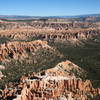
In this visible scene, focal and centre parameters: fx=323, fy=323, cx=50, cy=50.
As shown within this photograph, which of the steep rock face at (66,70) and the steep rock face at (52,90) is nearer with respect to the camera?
the steep rock face at (52,90)

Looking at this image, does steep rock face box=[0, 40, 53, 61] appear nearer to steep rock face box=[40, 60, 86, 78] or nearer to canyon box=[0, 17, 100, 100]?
canyon box=[0, 17, 100, 100]

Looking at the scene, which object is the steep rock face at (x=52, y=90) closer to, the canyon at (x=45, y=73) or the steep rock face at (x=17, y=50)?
the canyon at (x=45, y=73)

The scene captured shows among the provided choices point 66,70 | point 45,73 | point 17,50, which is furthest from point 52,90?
point 17,50

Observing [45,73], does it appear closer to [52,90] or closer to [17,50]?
[52,90]

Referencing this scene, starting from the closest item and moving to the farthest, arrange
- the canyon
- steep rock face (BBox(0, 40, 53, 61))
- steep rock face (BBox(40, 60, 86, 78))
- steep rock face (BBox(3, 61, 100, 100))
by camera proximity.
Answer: steep rock face (BBox(3, 61, 100, 100)), the canyon, steep rock face (BBox(40, 60, 86, 78)), steep rock face (BBox(0, 40, 53, 61))

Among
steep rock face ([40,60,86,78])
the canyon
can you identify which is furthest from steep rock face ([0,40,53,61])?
steep rock face ([40,60,86,78])

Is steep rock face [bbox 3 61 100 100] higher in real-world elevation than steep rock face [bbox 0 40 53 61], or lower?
higher

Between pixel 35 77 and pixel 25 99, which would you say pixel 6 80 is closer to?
pixel 35 77

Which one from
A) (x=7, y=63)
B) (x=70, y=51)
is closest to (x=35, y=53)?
(x=7, y=63)

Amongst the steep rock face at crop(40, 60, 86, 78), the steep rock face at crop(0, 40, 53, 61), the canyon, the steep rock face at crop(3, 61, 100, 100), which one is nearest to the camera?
the steep rock face at crop(3, 61, 100, 100)

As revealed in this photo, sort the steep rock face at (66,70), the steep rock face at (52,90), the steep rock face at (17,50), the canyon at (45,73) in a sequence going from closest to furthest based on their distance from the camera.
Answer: the steep rock face at (52,90)
the canyon at (45,73)
the steep rock face at (66,70)
the steep rock face at (17,50)

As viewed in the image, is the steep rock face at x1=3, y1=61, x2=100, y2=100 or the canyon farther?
the canyon

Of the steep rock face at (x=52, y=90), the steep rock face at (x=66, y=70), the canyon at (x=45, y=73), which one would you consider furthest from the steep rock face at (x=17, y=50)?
the steep rock face at (x=52, y=90)
